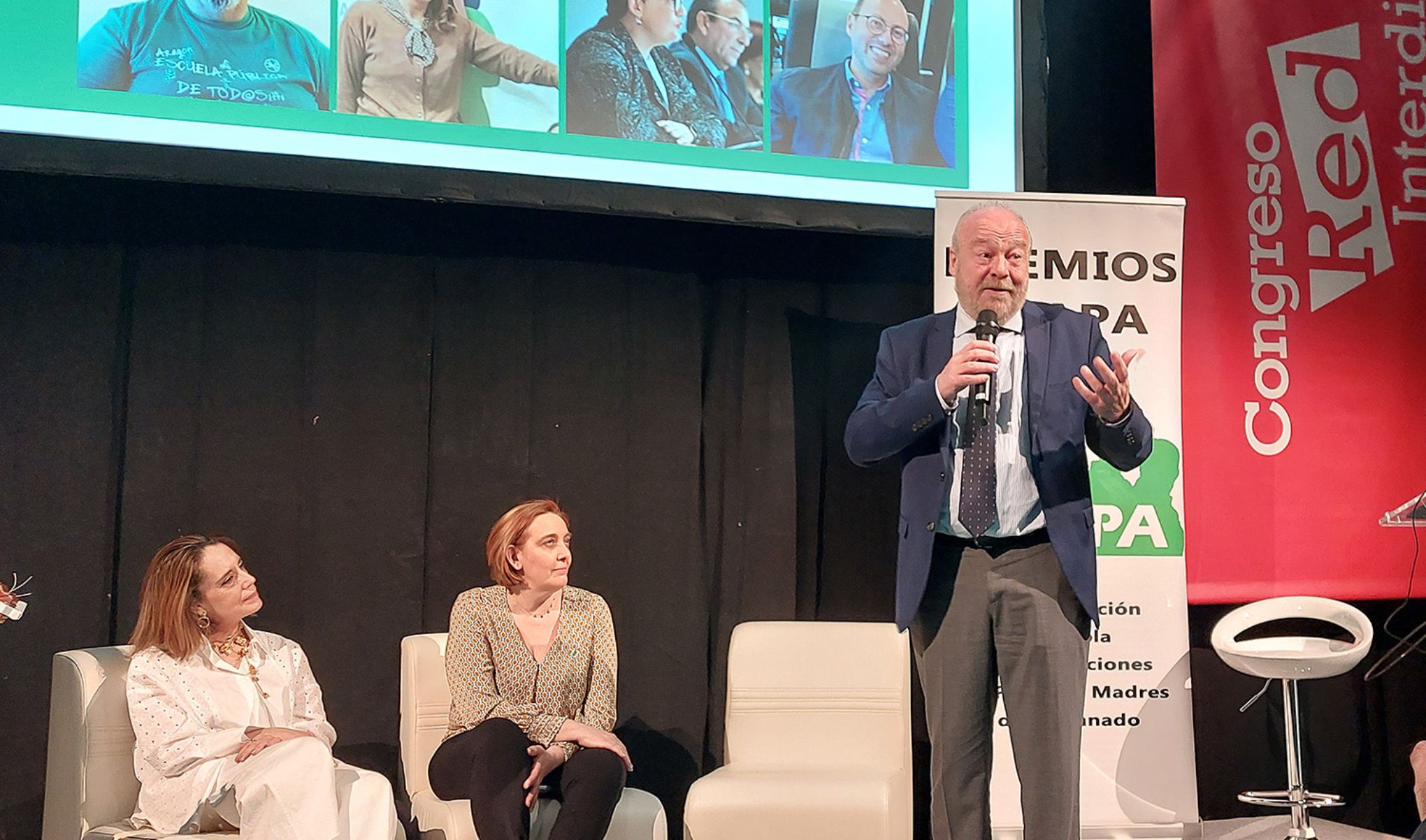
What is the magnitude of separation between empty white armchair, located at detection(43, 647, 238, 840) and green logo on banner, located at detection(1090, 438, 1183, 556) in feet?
8.53

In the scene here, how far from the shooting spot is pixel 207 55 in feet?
11.1

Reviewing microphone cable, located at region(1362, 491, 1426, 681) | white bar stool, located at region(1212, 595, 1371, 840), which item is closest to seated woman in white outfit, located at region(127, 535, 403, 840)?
white bar stool, located at region(1212, 595, 1371, 840)

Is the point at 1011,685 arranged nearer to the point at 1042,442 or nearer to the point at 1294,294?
the point at 1042,442

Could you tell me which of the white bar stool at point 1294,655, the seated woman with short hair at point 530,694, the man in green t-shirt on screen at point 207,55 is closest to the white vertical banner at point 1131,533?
the white bar stool at point 1294,655

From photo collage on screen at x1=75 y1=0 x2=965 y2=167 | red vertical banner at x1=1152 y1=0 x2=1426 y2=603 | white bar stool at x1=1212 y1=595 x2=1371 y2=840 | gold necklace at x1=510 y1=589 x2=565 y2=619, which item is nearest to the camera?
gold necklace at x1=510 y1=589 x2=565 y2=619

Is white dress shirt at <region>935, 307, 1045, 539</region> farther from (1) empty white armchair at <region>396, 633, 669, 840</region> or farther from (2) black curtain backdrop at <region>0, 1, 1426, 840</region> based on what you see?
(2) black curtain backdrop at <region>0, 1, 1426, 840</region>

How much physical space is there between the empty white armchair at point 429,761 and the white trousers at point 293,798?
0.26 m

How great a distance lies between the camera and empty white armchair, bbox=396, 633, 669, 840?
299 centimetres

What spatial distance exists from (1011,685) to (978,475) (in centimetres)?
40

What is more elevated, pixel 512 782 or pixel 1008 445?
pixel 1008 445

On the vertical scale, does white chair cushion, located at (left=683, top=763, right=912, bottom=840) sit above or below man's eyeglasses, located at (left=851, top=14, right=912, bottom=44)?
below

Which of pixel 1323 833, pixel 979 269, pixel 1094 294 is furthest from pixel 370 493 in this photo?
pixel 1323 833

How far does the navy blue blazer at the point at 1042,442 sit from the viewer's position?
238 centimetres

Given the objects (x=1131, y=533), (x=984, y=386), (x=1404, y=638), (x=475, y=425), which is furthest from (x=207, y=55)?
(x=1404, y=638)
